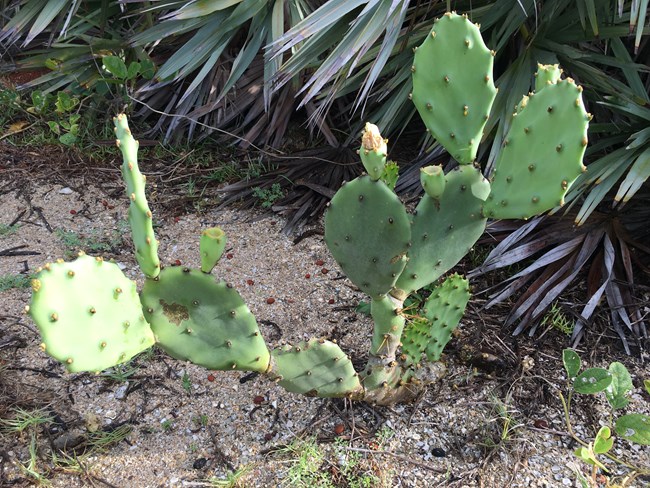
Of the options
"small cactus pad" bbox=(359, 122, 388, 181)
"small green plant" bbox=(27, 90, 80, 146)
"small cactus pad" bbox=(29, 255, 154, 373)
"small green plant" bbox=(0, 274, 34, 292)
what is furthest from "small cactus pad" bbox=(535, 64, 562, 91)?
"small green plant" bbox=(27, 90, 80, 146)

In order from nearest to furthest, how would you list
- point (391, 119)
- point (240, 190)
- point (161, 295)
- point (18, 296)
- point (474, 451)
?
point (161, 295) → point (474, 451) → point (18, 296) → point (391, 119) → point (240, 190)

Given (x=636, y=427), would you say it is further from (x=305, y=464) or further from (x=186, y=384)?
(x=186, y=384)

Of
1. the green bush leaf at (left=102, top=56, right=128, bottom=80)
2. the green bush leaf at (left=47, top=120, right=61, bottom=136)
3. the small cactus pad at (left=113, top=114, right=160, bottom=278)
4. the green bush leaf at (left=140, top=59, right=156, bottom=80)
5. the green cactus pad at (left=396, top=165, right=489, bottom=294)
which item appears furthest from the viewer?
the green bush leaf at (left=47, top=120, right=61, bottom=136)

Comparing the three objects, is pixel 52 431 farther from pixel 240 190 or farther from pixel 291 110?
pixel 291 110

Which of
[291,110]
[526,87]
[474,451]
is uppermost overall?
[526,87]

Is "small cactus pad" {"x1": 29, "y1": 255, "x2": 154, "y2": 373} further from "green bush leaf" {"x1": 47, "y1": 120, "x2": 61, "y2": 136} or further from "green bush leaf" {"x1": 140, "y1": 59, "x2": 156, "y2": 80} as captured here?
"green bush leaf" {"x1": 47, "y1": 120, "x2": 61, "y2": 136}

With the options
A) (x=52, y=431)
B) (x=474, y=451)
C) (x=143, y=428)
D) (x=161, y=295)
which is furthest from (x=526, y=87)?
(x=52, y=431)

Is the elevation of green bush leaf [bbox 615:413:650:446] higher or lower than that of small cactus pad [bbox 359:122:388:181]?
lower

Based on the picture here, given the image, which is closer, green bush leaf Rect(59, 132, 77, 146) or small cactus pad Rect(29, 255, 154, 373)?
small cactus pad Rect(29, 255, 154, 373)

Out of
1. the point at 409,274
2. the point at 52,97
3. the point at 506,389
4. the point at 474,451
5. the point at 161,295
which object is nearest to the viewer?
the point at 161,295
